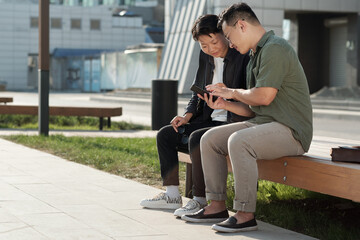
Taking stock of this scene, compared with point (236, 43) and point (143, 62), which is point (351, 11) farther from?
point (236, 43)

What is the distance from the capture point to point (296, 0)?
31.8 metres

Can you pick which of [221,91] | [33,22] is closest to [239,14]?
[221,91]

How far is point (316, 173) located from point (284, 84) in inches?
24.0

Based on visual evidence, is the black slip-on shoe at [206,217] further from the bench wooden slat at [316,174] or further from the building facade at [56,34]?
the building facade at [56,34]

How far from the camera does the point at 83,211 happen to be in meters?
5.55

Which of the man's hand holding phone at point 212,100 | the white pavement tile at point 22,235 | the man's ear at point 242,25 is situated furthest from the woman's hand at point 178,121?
the white pavement tile at point 22,235

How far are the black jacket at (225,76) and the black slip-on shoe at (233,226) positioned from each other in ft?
2.57

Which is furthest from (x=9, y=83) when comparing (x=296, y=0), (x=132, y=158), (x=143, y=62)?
(x=132, y=158)

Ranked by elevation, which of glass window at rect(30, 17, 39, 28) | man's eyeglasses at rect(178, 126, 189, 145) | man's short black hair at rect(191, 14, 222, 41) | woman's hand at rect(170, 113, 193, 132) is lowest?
man's eyeglasses at rect(178, 126, 189, 145)

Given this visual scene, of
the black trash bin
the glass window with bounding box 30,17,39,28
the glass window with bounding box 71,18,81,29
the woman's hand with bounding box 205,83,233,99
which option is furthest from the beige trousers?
the glass window with bounding box 71,18,81,29

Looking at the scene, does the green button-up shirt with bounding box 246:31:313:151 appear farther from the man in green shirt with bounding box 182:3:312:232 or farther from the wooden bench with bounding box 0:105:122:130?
the wooden bench with bounding box 0:105:122:130

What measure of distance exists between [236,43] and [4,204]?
2.14 m

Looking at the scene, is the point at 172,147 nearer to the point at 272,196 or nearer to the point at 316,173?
the point at 272,196

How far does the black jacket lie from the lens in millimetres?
5480
